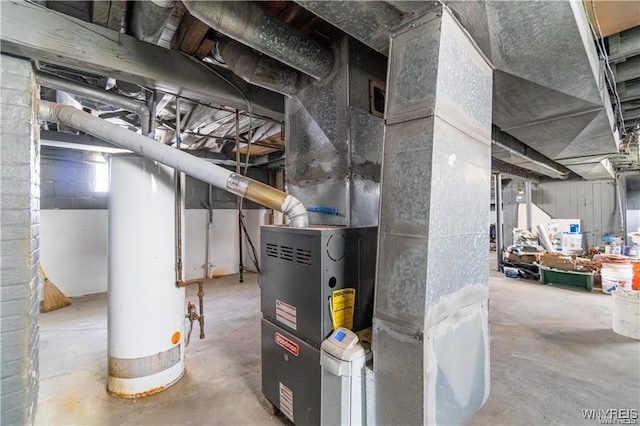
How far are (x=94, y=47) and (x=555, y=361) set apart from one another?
4.29m

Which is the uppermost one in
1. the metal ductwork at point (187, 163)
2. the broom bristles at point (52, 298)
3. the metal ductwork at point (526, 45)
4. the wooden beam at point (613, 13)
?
the wooden beam at point (613, 13)

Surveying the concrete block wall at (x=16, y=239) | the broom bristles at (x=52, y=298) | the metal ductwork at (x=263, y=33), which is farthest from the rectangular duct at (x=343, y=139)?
the broom bristles at (x=52, y=298)

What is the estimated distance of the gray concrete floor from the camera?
193 cm

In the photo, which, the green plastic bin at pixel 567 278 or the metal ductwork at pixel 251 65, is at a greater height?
the metal ductwork at pixel 251 65

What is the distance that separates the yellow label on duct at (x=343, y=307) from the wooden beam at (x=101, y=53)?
176cm

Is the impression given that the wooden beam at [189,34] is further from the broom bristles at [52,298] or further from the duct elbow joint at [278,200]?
the broom bristles at [52,298]

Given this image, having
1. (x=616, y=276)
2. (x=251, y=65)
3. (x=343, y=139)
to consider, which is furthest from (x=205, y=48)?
(x=616, y=276)

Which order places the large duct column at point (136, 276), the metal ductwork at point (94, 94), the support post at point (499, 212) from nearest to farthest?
the metal ductwork at point (94, 94) < the large duct column at point (136, 276) < the support post at point (499, 212)

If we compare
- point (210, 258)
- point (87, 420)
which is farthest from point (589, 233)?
Answer: point (87, 420)

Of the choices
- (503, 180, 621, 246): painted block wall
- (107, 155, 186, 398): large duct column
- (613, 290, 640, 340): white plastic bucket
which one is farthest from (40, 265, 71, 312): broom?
(503, 180, 621, 246): painted block wall

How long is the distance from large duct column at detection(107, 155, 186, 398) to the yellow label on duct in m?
1.48

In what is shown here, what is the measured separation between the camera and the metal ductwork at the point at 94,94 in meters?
1.93

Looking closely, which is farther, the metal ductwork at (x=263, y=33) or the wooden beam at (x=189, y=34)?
the wooden beam at (x=189, y=34)

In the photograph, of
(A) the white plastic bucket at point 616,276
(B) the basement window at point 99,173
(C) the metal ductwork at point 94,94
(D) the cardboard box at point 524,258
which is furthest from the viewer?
(D) the cardboard box at point 524,258
